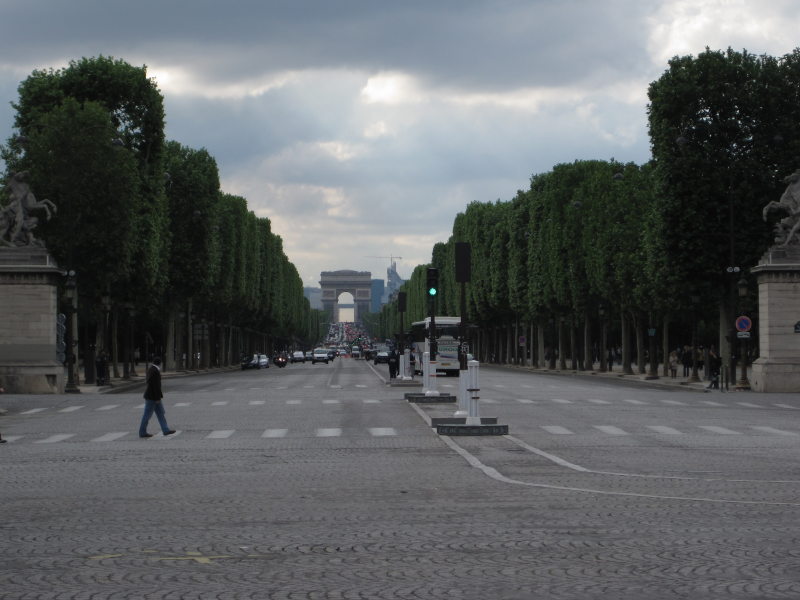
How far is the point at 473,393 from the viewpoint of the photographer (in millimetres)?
27141

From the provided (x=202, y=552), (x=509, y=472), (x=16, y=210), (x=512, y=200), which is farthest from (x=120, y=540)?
(x=512, y=200)

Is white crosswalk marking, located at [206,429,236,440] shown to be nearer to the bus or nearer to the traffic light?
the traffic light

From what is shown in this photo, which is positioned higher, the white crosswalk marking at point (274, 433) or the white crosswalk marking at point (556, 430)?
the white crosswalk marking at point (556, 430)

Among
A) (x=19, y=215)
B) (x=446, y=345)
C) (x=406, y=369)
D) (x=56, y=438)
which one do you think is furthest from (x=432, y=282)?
(x=446, y=345)

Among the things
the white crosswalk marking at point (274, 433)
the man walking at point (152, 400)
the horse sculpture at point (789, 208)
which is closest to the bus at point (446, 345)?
the horse sculpture at point (789, 208)

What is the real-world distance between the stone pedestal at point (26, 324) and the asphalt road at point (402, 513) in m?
23.8

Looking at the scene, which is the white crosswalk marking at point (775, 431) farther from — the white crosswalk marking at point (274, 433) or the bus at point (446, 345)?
the bus at point (446, 345)

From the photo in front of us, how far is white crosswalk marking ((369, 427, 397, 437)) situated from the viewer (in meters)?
28.0

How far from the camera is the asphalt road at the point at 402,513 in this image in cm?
948

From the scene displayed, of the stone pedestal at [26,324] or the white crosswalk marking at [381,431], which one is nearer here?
the white crosswalk marking at [381,431]

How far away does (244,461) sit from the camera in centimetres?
2133

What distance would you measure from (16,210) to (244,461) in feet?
118

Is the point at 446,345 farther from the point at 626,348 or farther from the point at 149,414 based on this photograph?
the point at 149,414

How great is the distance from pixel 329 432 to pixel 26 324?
27.3 metres
